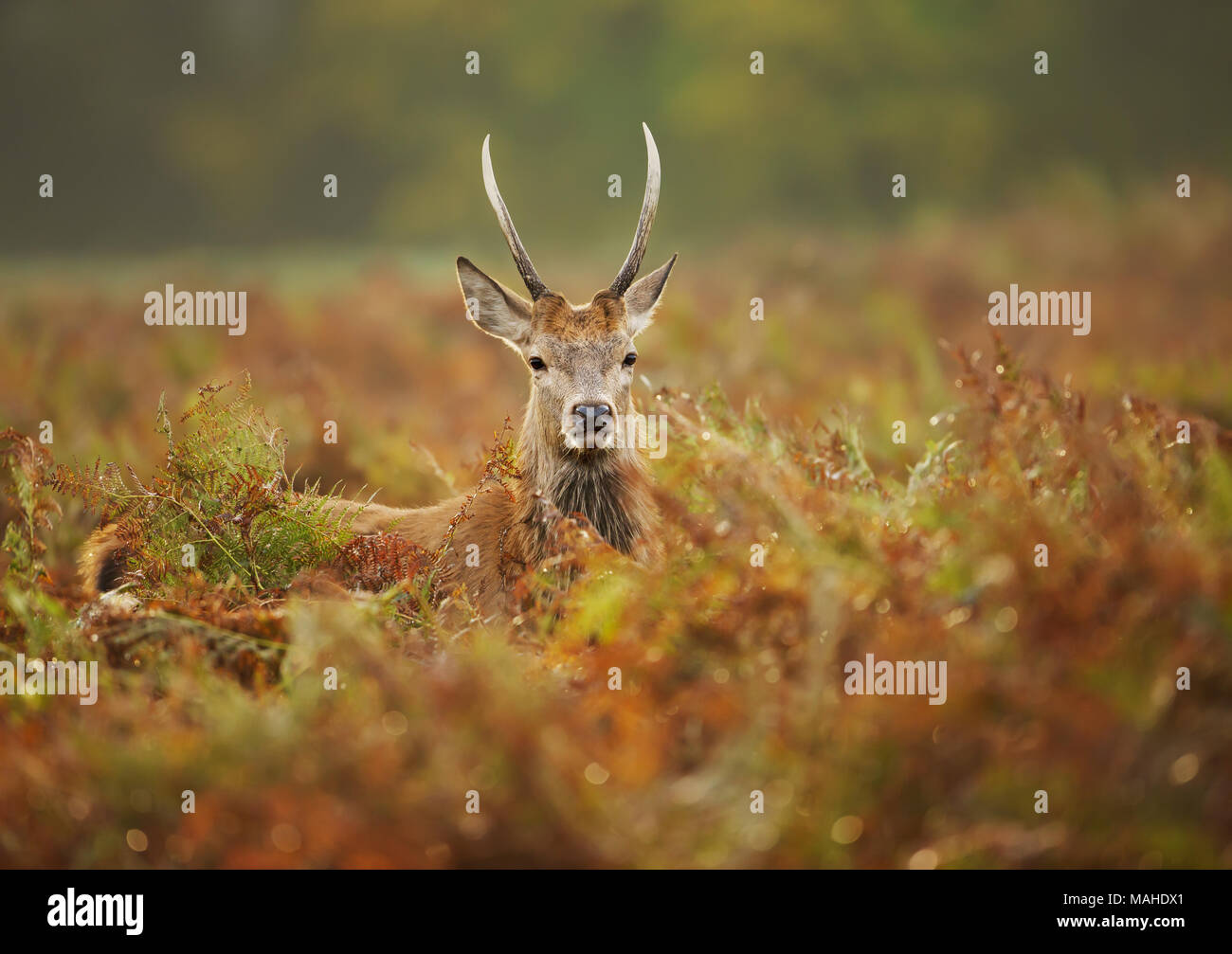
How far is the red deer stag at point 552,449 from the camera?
228 inches

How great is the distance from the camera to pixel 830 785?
3.18m

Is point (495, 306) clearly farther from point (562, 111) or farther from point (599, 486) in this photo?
point (562, 111)

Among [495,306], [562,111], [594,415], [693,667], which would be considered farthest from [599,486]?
[562,111]

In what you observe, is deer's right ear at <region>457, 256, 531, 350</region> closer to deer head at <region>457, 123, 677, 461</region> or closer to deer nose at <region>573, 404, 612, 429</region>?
deer head at <region>457, 123, 677, 461</region>

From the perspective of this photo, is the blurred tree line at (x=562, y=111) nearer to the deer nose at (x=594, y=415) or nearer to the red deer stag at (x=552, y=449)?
the red deer stag at (x=552, y=449)

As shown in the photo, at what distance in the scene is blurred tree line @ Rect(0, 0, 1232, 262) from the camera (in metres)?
31.0

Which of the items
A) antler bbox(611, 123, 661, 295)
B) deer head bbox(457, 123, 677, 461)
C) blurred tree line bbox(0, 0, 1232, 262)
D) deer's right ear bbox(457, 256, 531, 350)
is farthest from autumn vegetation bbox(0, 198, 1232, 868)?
Answer: blurred tree line bbox(0, 0, 1232, 262)

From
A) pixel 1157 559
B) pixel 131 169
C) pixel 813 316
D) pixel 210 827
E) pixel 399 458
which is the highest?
pixel 131 169

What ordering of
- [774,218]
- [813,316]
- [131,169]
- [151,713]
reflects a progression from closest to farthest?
[151,713], [813,316], [774,218], [131,169]

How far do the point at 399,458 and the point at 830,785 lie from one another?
7.47 m

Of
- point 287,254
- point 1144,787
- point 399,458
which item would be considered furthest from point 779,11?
point 1144,787

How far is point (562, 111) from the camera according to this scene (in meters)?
36.0

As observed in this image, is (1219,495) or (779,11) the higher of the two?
(779,11)
